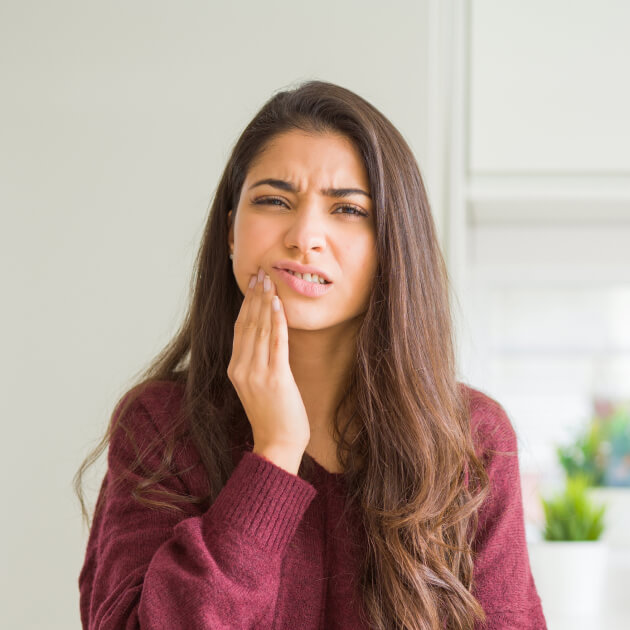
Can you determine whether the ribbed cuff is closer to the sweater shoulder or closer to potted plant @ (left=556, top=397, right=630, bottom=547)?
the sweater shoulder

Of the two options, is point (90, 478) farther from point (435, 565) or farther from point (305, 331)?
point (435, 565)

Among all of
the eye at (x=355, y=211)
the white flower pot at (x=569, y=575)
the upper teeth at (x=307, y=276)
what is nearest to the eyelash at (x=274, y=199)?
the eye at (x=355, y=211)

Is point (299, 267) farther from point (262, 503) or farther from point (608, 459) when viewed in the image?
point (608, 459)

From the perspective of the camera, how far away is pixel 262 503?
3.26 feet

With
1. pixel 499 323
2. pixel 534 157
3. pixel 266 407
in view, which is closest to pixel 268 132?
pixel 266 407

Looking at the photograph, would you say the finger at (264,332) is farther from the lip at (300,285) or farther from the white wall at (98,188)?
the white wall at (98,188)

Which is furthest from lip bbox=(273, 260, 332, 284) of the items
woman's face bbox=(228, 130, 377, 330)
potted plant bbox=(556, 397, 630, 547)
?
potted plant bbox=(556, 397, 630, 547)

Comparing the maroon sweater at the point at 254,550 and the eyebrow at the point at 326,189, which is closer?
the maroon sweater at the point at 254,550

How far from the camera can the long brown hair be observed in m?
1.07

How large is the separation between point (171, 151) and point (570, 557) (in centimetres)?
103

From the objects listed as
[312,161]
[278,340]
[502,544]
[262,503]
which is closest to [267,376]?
[278,340]

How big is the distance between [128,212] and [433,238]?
58 cm

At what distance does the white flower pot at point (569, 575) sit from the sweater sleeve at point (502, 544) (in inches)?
12.4

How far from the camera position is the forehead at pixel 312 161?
3.59 feet
